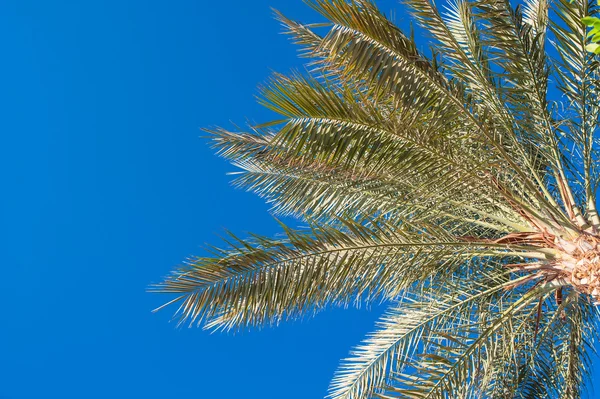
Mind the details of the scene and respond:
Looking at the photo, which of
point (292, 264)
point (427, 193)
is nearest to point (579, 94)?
point (427, 193)

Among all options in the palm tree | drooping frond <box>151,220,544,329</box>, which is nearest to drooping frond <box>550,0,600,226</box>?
the palm tree

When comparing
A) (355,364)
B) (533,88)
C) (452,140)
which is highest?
(533,88)

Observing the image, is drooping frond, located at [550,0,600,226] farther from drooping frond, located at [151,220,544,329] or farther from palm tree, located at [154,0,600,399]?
drooping frond, located at [151,220,544,329]

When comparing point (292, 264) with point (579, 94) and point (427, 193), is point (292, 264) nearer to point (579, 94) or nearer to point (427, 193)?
point (427, 193)

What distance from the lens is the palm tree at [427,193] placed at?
5988 mm

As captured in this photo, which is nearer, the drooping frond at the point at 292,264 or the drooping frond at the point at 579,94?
the drooping frond at the point at 292,264

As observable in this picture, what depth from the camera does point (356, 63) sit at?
6.28 meters

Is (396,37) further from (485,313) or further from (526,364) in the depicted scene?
(526,364)

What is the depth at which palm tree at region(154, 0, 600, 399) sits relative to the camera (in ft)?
19.6

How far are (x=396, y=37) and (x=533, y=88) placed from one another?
1.74 m

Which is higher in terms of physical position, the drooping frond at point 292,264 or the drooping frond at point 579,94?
the drooping frond at point 579,94

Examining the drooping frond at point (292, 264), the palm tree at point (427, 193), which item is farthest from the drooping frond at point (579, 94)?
the drooping frond at point (292, 264)

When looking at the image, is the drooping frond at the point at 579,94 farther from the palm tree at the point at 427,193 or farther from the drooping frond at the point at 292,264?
the drooping frond at the point at 292,264

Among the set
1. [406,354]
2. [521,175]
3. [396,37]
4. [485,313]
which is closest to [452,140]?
[521,175]
